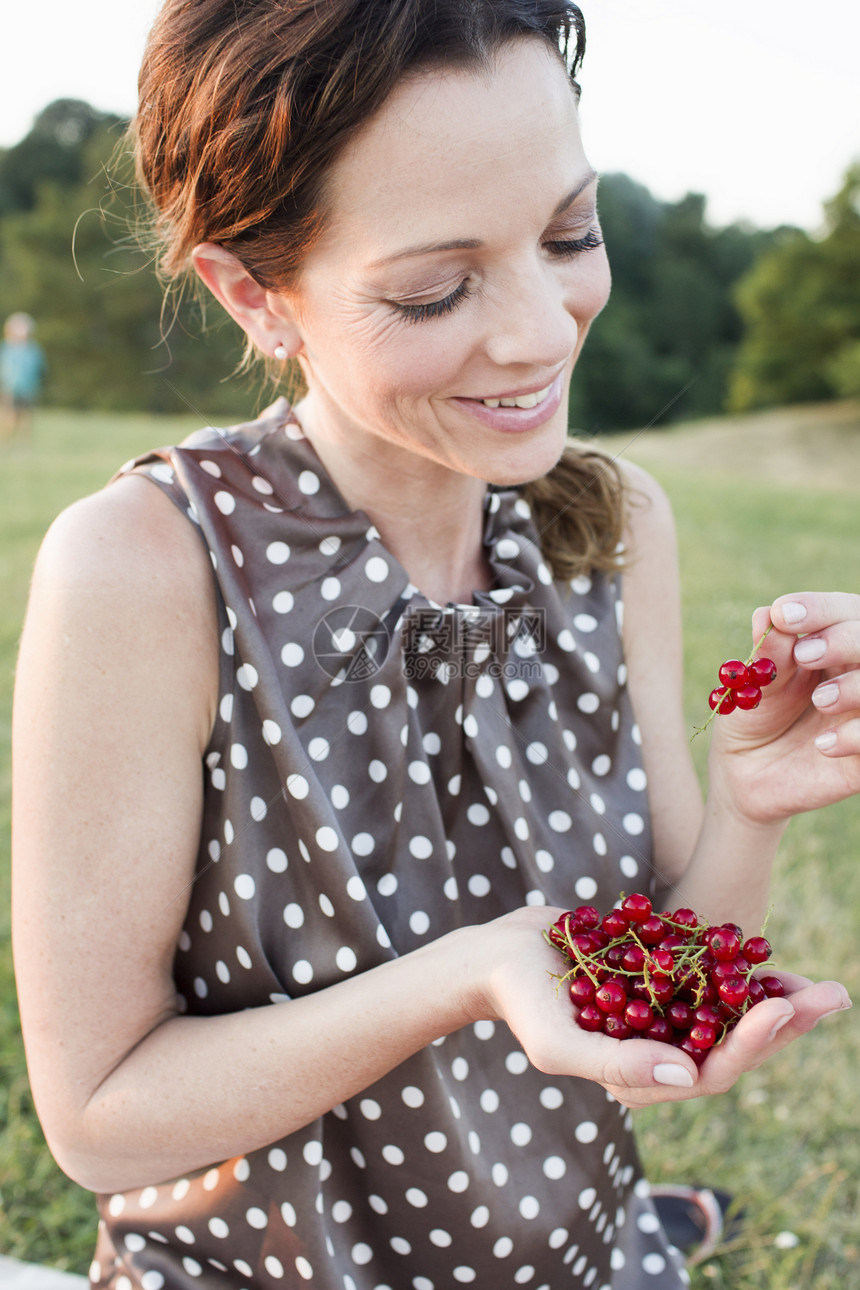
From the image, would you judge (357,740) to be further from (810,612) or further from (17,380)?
(17,380)

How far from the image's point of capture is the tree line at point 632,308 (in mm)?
29047

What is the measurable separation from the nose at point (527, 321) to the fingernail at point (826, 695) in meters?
0.52

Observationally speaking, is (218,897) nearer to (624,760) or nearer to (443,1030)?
(443,1030)

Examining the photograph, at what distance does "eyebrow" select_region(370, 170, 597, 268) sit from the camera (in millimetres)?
1187

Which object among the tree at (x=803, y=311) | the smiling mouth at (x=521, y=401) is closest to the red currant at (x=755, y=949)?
the smiling mouth at (x=521, y=401)

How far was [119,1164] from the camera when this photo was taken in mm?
1354

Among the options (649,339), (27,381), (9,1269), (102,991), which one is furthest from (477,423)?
(649,339)

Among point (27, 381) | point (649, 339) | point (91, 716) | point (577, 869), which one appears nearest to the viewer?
point (91, 716)

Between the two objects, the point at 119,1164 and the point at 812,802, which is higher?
the point at 812,802

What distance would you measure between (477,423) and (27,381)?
14.6 m

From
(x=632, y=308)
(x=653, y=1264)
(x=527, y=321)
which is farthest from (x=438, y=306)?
(x=632, y=308)

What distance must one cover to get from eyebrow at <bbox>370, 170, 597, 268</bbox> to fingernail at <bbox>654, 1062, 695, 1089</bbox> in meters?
0.93

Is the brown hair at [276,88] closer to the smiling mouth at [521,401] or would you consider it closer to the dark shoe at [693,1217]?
the smiling mouth at [521,401]

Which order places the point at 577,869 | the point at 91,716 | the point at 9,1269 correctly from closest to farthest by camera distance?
1. the point at 91,716
2. the point at 577,869
3. the point at 9,1269
